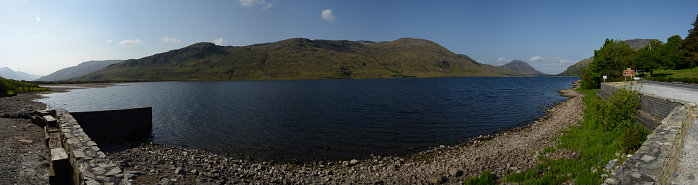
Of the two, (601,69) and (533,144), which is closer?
(533,144)

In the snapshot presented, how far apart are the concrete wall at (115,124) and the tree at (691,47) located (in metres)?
122

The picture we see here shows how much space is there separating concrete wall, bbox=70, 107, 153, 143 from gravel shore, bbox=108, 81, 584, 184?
8476mm

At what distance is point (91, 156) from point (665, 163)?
23435 millimetres

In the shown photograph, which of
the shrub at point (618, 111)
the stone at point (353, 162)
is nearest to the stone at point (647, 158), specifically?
the shrub at point (618, 111)

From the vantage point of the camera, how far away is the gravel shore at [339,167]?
1445 cm

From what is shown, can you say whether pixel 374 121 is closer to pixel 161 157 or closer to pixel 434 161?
pixel 434 161

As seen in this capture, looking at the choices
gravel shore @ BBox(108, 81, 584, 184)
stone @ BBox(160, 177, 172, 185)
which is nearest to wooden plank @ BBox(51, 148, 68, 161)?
gravel shore @ BBox(108, 81, 584, 184)

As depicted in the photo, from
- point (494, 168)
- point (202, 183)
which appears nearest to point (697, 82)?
point (494, 168)

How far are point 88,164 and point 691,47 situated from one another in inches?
5002

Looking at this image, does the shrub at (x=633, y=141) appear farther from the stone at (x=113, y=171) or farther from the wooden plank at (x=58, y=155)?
the wooden plank at (x=58, y=155)

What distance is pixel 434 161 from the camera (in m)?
20.2

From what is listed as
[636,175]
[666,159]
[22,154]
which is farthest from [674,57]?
[22,154]

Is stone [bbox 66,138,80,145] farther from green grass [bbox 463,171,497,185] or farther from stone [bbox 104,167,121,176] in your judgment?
green grass [bbox 463,171,497,185]

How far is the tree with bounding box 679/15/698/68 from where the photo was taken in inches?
2884
